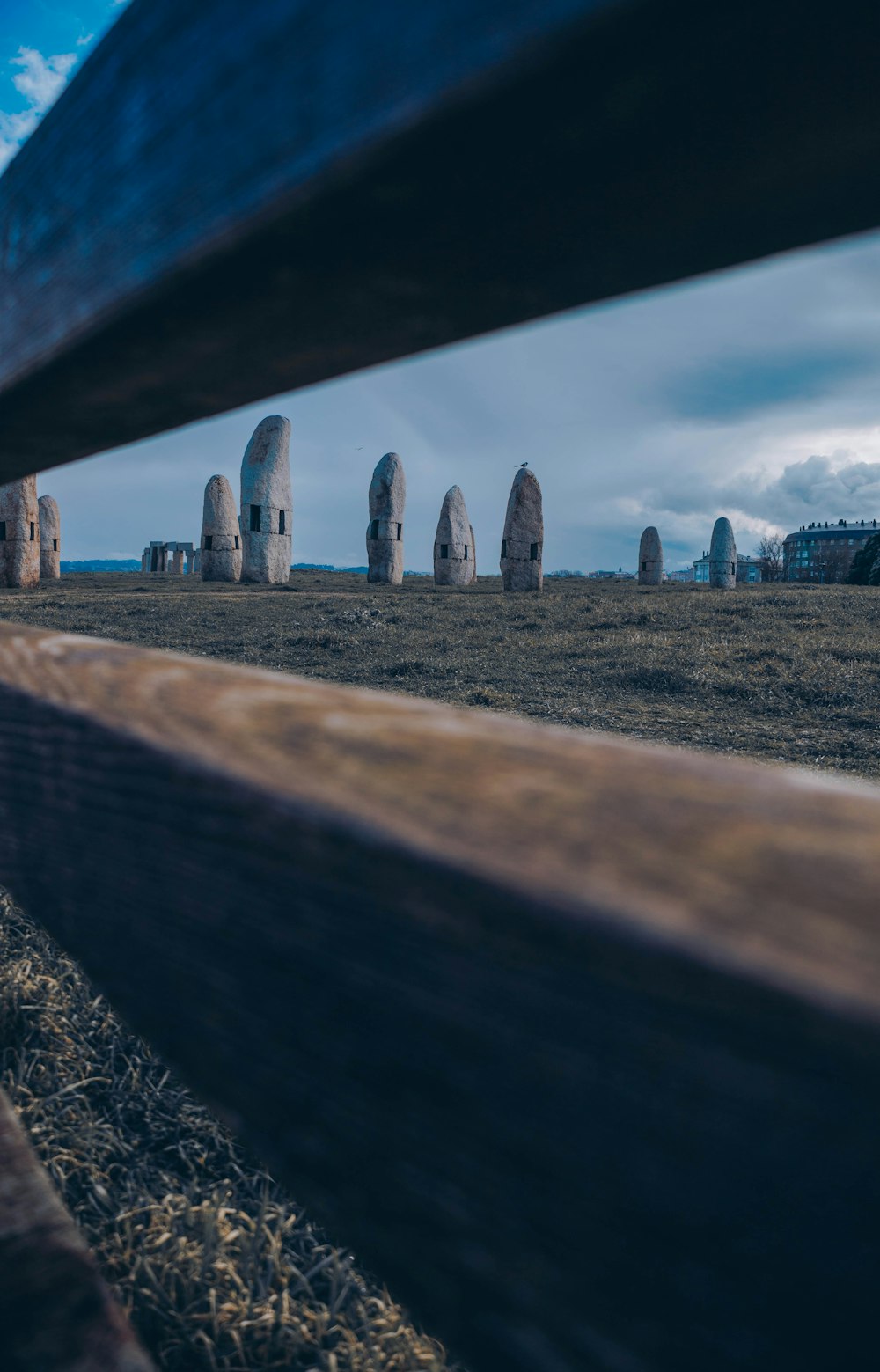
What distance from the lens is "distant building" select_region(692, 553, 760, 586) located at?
39969mm

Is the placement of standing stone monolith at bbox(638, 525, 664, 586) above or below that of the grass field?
above

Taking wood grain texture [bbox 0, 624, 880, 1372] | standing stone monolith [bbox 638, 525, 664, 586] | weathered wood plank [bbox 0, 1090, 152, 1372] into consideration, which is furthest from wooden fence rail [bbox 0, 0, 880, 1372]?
standing stone monolith [bbox 638, 525, 664, 586]

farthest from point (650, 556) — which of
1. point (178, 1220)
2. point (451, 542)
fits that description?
point (178, 1220)

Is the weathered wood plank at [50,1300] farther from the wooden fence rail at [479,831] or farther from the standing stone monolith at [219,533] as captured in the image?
the standing stone monolith at [219,533]

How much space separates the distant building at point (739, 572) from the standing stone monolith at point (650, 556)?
1.59 m

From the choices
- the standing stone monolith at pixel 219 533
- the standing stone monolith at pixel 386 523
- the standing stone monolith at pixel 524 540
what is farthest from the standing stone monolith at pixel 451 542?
the standing stone monolith at pixel 219 533

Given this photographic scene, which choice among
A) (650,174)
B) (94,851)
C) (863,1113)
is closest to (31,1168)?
(94,851)

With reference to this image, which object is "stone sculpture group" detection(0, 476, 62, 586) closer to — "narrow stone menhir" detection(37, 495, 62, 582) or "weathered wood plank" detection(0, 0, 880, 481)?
"narrow stone menhir" detection(37, 495, 62, 582)

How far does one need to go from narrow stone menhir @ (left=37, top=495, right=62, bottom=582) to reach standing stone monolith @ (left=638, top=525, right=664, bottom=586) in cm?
1708

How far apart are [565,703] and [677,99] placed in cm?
560

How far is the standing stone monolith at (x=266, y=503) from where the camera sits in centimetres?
1711

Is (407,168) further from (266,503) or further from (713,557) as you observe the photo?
(713,557)

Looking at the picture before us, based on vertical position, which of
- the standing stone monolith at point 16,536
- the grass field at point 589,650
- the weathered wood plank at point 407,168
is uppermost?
the standing stone monolith at point 16,536

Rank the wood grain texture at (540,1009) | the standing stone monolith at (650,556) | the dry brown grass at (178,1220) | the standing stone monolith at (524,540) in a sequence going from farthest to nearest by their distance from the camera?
the standing stone monolith at (650,556)
the standing stone monolith at (524,540)
the dry brown grass at (178,1220)
the wood grain texture at (540,1009)
